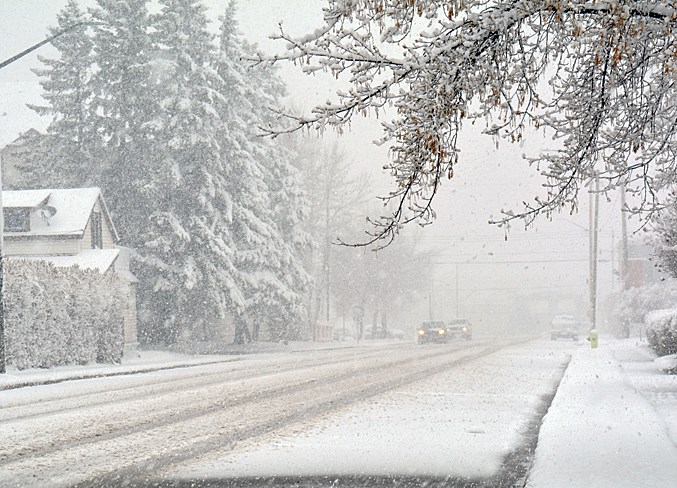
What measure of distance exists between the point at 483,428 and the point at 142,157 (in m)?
32.7

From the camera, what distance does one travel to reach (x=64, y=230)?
3538cm

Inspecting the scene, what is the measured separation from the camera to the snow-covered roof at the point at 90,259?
3371 cm

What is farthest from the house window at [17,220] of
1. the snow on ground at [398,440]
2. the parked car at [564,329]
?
the parked car at [564,329]

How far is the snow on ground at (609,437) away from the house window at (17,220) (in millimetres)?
27529

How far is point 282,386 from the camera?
1619 centimetres

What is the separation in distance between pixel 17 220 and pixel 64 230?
2.74m

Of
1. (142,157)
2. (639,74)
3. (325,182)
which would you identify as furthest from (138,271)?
(639,74)

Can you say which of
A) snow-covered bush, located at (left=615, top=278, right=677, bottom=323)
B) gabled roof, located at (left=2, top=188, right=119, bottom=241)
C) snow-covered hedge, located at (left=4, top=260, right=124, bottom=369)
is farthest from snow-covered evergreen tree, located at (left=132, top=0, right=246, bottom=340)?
snow-covered bush, located at (left=615, top=278, right=677, bottom=323)

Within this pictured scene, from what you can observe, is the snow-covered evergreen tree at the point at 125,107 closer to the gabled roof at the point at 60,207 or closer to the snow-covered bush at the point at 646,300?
the gabled roof at the point at 60,207

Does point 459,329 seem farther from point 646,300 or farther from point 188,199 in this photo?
point 188,199

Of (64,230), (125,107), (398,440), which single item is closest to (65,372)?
(398,440)

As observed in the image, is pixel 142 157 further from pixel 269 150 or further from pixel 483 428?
pixel 483 428

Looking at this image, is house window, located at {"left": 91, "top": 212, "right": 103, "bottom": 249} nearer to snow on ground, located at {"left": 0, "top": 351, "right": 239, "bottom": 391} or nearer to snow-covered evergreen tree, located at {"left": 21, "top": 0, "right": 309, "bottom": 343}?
snow-covered evergreen tree, located at {"left": 21, "top": 0, "right": 309, "bottom": 343}

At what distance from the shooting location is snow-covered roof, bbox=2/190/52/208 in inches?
1427
